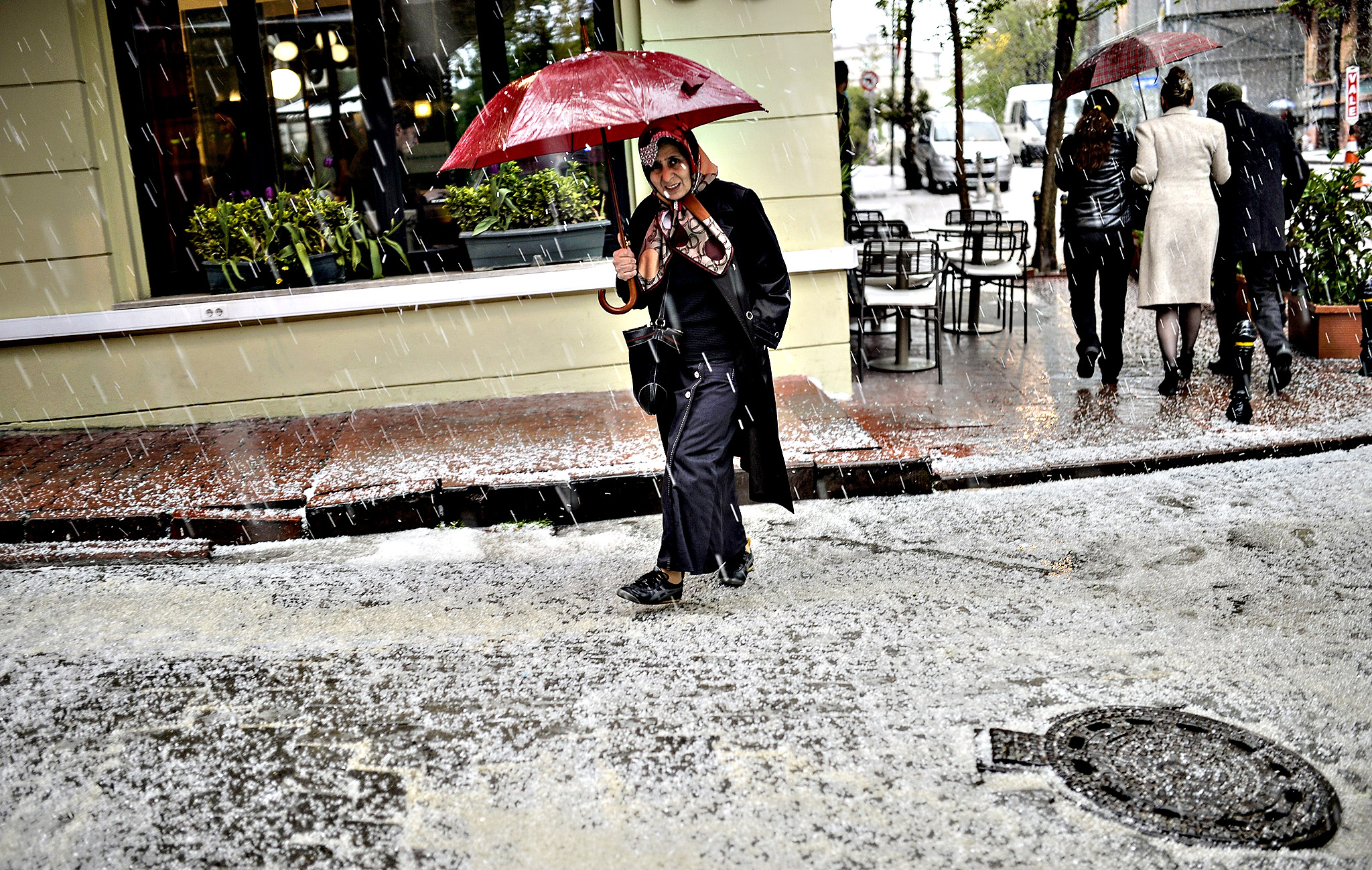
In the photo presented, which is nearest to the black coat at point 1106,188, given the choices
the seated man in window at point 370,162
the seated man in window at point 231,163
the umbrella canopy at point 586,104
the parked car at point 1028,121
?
the umbrella canopy at point 586,104

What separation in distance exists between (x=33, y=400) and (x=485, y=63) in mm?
3980

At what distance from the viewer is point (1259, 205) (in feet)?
25.4

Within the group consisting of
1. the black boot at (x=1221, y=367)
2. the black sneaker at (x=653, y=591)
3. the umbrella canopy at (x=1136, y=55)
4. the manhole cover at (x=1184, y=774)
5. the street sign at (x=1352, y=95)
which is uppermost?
the street sign at (x=1352, y=95)

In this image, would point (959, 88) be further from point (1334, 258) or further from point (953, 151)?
point (953, 151)

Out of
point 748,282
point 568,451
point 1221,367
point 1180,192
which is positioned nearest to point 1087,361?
point 1221,367

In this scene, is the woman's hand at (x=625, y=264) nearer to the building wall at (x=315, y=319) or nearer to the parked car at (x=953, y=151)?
the building wall at (x=315, y=319)

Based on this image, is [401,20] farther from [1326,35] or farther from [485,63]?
[1326,35]

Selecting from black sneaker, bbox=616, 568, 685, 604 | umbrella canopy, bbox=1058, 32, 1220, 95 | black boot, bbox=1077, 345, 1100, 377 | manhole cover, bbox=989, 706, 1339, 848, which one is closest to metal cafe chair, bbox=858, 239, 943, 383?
black boot, bbox=1077, 345, 1100, 377

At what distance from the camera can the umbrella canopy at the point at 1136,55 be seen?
8.34m

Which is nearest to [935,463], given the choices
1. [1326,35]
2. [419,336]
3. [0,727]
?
[419,336]

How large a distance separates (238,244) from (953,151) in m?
22.7

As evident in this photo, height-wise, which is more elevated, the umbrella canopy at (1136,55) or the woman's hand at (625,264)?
the umbrella canopy at (1136,55)

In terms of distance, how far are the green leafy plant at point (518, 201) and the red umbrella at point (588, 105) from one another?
3535 millimetres

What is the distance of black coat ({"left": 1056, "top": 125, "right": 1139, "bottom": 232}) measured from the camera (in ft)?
25.8
